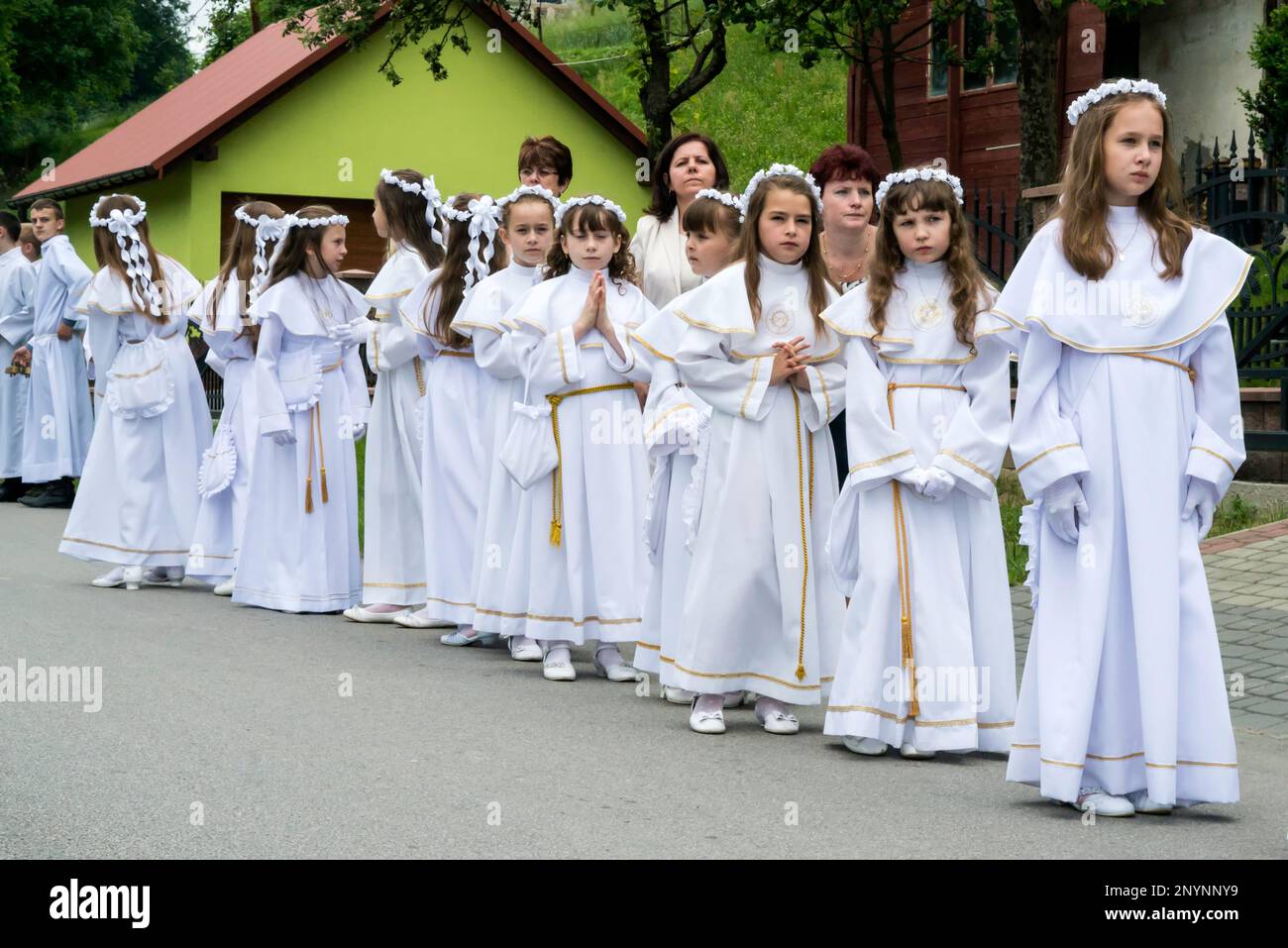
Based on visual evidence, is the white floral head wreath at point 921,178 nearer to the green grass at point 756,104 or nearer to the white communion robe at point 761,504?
the white communion robe at point 761,504

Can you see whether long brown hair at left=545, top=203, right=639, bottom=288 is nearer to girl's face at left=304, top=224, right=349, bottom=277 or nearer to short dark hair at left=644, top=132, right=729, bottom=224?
short dark hair at left=644, top=132, right=729, bottom=224

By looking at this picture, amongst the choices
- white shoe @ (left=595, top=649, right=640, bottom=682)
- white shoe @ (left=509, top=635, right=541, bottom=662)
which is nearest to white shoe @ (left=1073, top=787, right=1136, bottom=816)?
white shoe @ (left=595, top=649, right=640, bottom=682)

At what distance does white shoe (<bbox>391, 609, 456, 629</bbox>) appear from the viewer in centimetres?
984

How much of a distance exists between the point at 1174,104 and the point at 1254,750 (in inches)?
793

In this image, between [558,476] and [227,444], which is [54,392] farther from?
[558,476]

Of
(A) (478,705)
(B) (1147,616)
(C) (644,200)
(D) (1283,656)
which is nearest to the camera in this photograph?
(B) (1147,616)

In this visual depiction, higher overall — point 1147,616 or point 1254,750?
point 1147,616

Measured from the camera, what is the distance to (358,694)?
769cm

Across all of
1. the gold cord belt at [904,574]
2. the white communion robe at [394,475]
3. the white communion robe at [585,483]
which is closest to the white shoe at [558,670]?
the white communion robe at [585,483]

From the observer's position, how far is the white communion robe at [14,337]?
666 inches

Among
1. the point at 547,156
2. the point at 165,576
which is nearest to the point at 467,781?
the point at 547,156

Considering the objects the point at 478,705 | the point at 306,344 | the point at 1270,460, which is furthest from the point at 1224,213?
the point at 478,705

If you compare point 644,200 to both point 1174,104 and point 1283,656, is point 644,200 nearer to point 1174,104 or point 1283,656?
point 1174,104

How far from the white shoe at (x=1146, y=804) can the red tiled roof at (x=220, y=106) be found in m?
23.1
